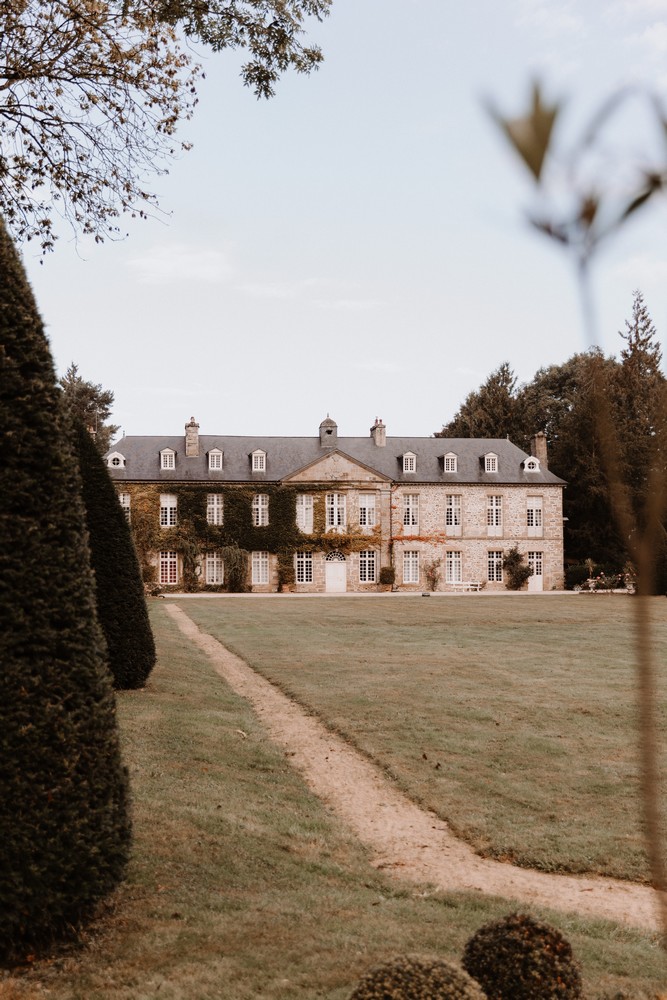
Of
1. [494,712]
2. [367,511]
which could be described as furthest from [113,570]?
[367,511]

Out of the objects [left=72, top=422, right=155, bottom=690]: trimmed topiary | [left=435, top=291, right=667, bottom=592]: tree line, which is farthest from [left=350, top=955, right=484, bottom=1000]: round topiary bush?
[left=435, top=291, right=667, bottom=592]: tree line

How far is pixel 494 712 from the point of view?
11969mm

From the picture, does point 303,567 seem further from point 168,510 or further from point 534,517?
point 534,517

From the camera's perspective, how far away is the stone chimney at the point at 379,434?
45812 mm

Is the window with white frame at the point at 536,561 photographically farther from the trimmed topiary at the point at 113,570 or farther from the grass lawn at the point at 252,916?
the grass lawn at the point at 252,916

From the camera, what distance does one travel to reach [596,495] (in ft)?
151

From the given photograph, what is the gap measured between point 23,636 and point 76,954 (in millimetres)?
1676

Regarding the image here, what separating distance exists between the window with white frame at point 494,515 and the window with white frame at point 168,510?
651 inches

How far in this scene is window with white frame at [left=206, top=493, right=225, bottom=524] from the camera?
141 ft

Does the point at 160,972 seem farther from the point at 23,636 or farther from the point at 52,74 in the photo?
the point at 52,74

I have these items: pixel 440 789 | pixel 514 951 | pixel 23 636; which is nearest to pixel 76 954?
pixel 23 636

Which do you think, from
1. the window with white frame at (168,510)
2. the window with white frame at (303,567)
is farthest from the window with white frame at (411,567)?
the window with white frame at (168,510)

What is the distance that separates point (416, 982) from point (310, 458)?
42173 millimetres

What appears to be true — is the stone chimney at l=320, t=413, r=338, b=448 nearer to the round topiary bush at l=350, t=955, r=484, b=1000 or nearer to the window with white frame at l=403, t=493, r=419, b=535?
the window with white frame at l=403, t=493, r=419, b=535
